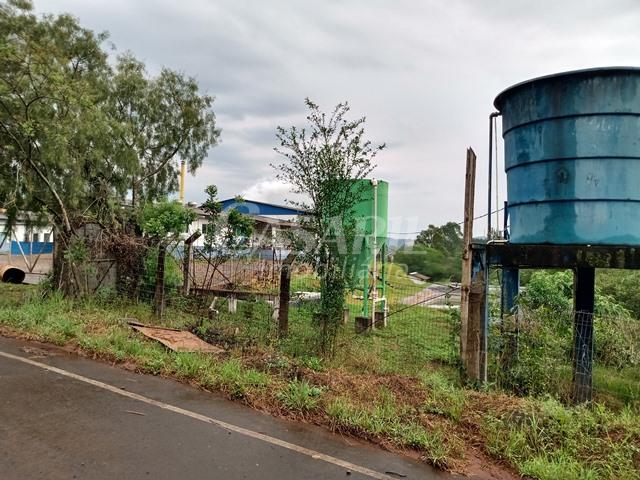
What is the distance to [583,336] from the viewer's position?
199 inches

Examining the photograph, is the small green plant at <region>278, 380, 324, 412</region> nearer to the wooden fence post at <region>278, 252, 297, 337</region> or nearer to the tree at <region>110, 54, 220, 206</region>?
the wooden fence post at <region>278, 252, 297, 337</region>

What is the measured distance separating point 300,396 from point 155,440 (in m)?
1.49

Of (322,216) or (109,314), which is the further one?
(109,314)

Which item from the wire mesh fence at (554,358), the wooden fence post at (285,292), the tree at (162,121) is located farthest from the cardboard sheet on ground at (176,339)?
the tree at (162,121)

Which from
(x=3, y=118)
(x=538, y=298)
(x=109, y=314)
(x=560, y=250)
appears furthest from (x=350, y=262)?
(x=3, y=118)

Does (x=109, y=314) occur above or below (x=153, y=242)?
below

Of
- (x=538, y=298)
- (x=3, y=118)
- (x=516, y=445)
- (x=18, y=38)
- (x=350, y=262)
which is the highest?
(x=18, y=38)

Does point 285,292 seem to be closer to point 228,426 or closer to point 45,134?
point 228,426

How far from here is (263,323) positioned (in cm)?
728

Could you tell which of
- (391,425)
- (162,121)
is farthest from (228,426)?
(162,121)

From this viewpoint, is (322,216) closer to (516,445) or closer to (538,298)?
(516,445)

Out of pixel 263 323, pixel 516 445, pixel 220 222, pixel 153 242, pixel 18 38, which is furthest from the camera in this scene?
pixel 18 38

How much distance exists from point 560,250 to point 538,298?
379cm

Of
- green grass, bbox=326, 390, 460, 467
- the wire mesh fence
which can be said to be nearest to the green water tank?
the wire mesh fence
